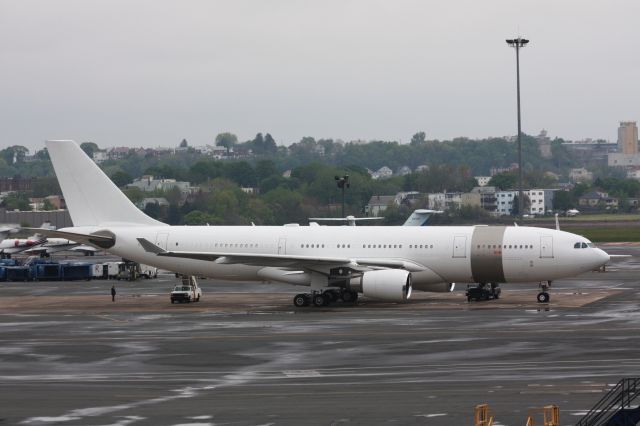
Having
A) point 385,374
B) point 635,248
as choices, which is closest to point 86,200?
point 385,374

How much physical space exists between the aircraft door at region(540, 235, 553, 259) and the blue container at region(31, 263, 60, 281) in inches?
1752

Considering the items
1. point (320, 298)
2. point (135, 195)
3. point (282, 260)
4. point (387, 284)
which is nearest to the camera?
point (387, 284)

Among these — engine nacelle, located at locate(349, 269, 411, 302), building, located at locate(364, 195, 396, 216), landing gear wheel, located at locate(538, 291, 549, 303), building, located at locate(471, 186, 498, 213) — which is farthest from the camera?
building, located at locate(471, 186, 498, 213)

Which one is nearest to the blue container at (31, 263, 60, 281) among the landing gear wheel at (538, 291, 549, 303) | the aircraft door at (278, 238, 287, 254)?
the aircraft door at (278, 238, 287, 254)

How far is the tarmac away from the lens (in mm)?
31938

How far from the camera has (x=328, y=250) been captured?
6488cm

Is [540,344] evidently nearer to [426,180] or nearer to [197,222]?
[197,222]

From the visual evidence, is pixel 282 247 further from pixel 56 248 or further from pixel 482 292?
pixel 56 248

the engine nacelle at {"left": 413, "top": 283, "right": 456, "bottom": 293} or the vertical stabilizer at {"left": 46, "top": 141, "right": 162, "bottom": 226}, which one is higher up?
the vertical stabilizer at {"left": 46, "top": 141, "right": 162, "bottom": 226}

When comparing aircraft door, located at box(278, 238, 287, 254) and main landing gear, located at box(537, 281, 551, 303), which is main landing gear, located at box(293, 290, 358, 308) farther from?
main landing gear, located at box(537, 281, 551, 303)

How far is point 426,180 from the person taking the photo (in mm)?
199875

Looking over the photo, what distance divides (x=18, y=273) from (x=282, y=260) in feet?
125

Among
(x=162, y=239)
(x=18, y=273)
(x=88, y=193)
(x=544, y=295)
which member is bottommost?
(x=544, y=295)

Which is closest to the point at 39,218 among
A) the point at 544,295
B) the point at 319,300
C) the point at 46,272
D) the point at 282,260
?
the point at 46,272
